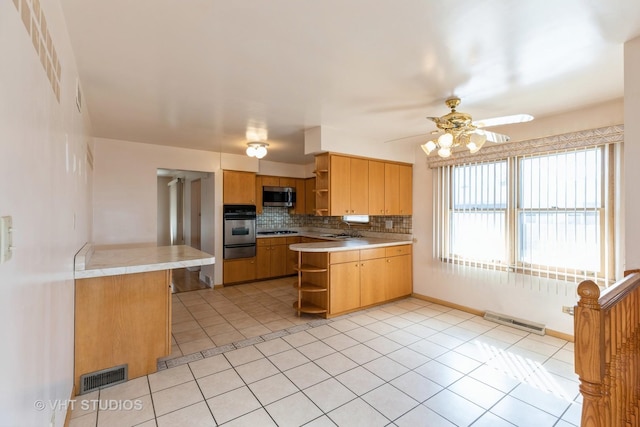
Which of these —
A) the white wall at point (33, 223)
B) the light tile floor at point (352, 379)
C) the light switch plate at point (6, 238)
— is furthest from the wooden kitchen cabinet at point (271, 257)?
the light switch plate at point (6, 238)

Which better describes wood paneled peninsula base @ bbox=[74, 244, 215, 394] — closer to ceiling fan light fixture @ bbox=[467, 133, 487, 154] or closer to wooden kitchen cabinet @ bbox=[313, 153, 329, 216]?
wooden kitchen cabinet @ bbox=[313, 153, 329, 216]

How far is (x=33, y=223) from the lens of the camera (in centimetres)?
114

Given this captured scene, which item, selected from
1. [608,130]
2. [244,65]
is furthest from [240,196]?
[608,130]

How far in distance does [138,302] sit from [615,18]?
3.77 metres

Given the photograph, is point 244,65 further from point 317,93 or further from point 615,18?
point 615,18

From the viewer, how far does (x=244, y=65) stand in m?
2.19

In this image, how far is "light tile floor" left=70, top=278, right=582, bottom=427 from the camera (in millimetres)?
2043

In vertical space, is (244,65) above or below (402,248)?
above

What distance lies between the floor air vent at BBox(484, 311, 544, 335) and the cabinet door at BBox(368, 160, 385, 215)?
198 centimetres

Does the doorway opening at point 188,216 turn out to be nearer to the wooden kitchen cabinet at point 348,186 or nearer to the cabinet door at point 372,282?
the wooden kitchen cabinet at point 348,186

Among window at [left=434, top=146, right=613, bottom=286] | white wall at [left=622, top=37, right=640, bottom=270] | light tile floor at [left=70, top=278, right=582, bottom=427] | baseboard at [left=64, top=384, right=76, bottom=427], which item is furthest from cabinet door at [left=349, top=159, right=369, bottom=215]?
baseboard at [left=64, top=384, right=76, bottom=427]

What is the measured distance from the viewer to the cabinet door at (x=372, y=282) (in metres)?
4.25

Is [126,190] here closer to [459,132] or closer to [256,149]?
[256,149]

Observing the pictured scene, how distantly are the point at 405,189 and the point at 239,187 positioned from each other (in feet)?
9.94
